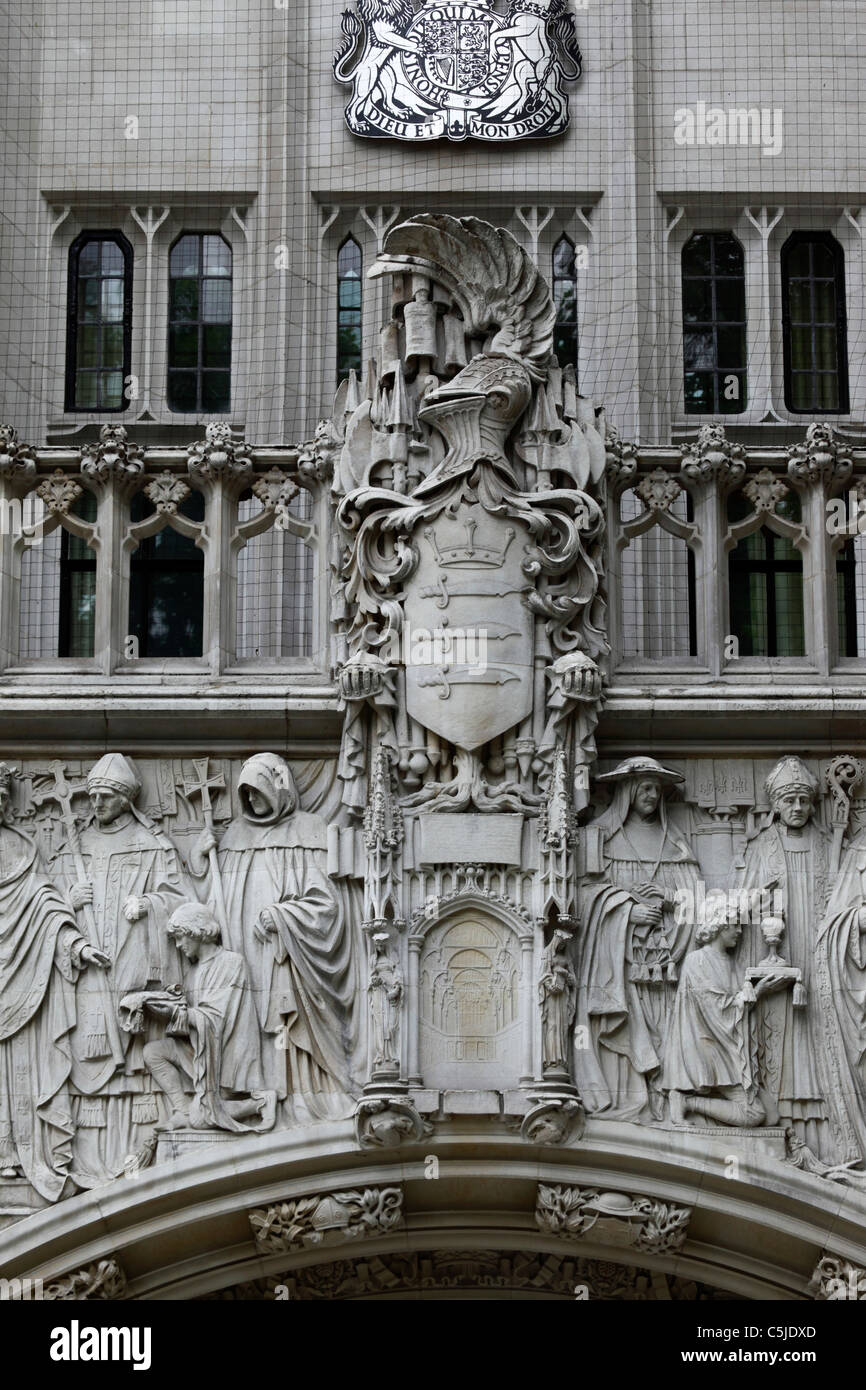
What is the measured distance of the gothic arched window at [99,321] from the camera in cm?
1986

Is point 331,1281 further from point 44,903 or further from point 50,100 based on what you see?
point 50,100

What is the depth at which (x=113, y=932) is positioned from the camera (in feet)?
54.0

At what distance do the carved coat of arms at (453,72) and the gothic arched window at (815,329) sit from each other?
1777 mm

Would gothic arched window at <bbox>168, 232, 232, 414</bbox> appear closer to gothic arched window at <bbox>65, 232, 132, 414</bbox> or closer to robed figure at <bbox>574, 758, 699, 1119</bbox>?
gothic arched window at <bbox>65, 232, 132, 414</bbox>

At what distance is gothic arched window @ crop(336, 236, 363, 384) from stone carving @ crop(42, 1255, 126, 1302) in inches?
245

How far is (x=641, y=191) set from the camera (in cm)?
1988

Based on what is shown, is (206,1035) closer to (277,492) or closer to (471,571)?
(471,571)

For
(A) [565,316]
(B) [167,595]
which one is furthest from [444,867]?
(A) [565,316]

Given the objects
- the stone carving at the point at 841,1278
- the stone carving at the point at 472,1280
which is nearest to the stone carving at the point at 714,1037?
the stone carving at the point at 841,1278

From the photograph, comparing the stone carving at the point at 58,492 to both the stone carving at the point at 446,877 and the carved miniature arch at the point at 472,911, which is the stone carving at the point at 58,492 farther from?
the carved miniature arch at the point at 472,911

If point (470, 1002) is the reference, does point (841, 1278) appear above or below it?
below

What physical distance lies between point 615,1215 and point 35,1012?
3.17 meters

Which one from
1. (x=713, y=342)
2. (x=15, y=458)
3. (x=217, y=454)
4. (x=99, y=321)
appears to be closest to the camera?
(x=217, y=454)
